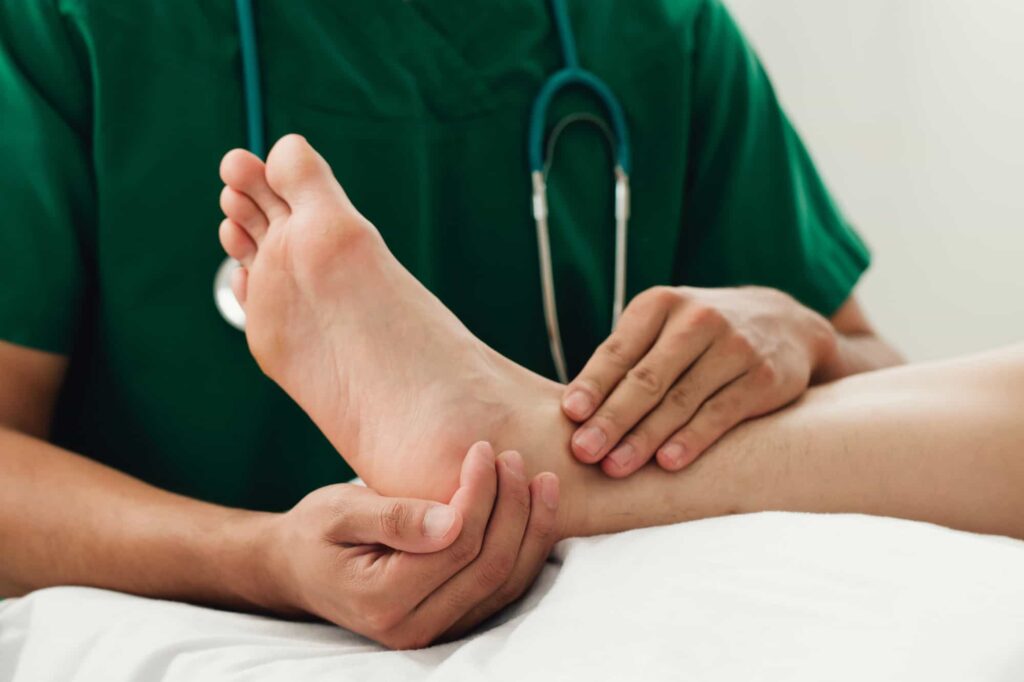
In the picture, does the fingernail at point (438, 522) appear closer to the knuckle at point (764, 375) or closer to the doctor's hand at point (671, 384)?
the doctor's hand at point (671, 384)

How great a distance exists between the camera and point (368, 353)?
605 millimetres

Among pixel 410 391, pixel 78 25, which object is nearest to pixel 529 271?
pixel 410 391

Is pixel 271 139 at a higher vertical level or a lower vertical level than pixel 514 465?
higher

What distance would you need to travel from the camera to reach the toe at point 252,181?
656 mm

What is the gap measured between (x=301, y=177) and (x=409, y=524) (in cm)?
26

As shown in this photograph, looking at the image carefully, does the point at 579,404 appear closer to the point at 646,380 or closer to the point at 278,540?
the point at 646,380

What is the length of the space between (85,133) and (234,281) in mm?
193

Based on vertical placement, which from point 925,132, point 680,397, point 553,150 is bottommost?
point 925,132

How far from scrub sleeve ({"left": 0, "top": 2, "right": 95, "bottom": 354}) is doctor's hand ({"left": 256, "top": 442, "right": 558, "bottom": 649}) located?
0.30 metres

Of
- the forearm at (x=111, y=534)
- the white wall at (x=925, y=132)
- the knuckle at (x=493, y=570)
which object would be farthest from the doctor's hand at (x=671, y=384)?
the white wall at (x=925, y=132)

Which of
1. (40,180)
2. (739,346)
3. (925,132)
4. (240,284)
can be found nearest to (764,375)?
(739,346)

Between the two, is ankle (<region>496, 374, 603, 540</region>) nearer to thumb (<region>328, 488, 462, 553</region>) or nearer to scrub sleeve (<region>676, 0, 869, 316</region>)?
thumb (<region>328, 488, 462, 553</region>)

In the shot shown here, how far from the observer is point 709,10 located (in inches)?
38.0

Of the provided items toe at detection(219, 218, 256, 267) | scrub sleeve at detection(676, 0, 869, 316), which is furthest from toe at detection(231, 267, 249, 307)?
scrub sleeve at detection(676, 0, 869, 316)
